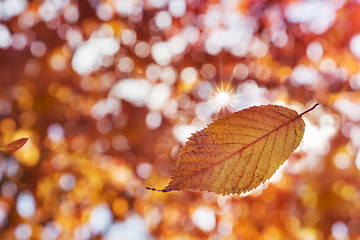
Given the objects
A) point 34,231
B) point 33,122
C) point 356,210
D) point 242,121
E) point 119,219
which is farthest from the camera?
point 356,210

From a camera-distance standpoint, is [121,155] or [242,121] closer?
[242,121]

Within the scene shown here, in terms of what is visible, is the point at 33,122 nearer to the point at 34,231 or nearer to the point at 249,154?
the point at 34,231

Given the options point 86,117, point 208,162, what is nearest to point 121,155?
point 86,117

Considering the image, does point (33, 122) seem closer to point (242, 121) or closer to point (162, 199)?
point (162, 199)

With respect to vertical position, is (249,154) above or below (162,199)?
below

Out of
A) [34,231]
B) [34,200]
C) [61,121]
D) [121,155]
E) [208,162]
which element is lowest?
[208,162]

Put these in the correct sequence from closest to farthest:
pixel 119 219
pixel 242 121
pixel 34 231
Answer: pixel 242 121 < pixel 34 231 < pixel 119 219
